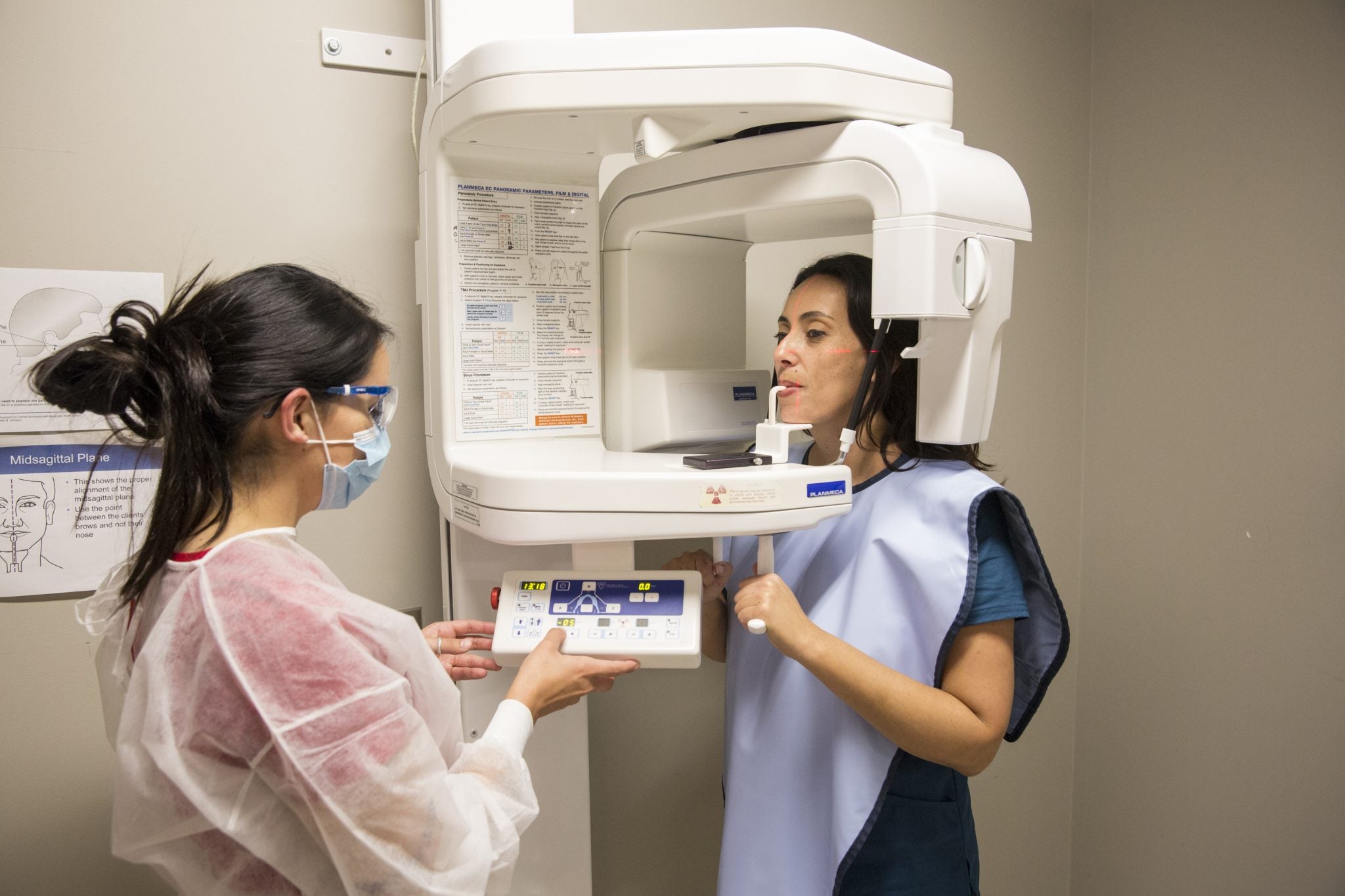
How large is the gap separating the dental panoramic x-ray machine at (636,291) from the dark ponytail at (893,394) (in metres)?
0.10

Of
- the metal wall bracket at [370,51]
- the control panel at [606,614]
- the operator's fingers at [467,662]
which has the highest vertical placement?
the metal wall bracket at [370,51]

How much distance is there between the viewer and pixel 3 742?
1.31m

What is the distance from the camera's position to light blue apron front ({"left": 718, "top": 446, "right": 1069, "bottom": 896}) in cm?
113

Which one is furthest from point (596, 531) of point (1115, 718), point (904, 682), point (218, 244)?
point (1115, 718)

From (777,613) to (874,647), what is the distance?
6.0 inches

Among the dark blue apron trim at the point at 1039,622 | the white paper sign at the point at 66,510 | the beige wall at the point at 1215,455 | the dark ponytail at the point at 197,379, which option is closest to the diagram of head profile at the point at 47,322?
the white paper sign at the point at 66,510

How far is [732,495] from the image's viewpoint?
101cm

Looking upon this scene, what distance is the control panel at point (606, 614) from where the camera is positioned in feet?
3.55

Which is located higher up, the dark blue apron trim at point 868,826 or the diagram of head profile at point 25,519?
the diagram of head profile at point 25,519

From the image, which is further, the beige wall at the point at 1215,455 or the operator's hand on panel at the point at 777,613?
the beige wall at the point at 1215,455

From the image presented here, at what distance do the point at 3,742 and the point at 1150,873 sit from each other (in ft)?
7.13

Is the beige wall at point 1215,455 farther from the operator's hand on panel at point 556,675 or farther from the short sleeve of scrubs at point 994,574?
the operator's hand on panel at point 556,675

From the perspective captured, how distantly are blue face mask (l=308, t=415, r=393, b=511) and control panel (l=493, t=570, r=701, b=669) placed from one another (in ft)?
0.78

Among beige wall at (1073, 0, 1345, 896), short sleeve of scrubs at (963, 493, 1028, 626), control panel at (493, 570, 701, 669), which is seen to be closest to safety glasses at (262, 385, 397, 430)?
control panel at (493, 570, 701, 669)
